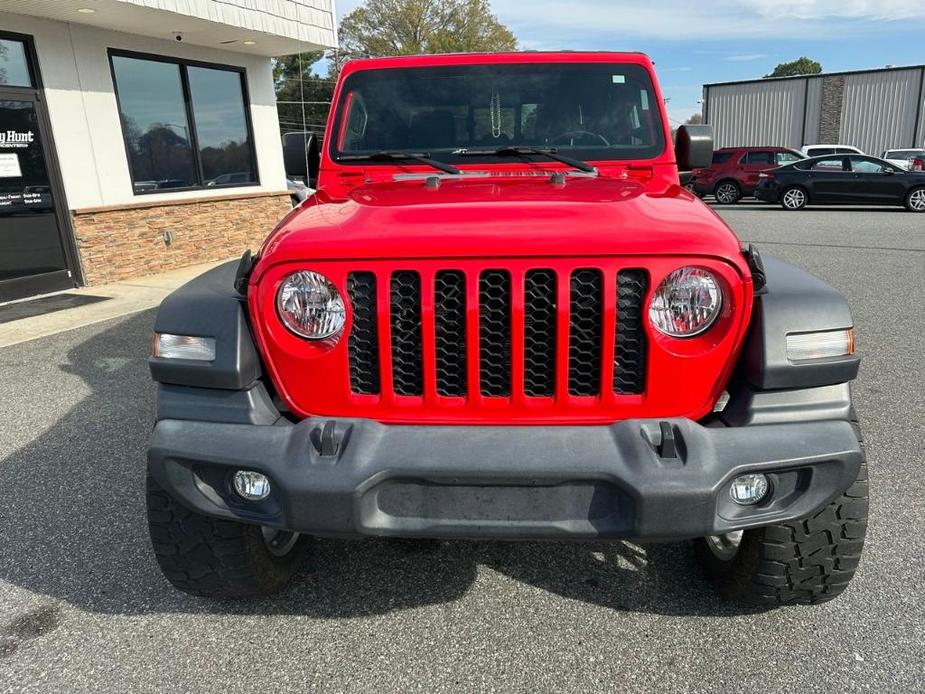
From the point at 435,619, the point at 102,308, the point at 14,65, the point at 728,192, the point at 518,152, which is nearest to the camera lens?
the point at 435,619

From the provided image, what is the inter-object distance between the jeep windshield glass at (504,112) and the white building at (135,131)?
5.78m

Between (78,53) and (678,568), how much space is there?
892 cm

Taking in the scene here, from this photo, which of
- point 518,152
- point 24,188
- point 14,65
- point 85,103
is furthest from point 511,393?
point 85,103

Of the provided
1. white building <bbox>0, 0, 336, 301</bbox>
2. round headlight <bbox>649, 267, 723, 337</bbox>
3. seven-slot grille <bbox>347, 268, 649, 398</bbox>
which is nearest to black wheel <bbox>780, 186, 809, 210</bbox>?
white building <bbox>0, 0, 336, 301</bbox>

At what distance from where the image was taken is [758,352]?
6.59ft

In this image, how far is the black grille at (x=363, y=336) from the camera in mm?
2074

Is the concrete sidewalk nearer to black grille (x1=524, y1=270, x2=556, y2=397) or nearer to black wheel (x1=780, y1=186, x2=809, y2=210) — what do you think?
black grille (x1=524, y1=270, x2=556, y2=397)

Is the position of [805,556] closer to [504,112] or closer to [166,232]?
[504,112]

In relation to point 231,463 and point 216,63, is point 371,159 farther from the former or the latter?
point 216,63

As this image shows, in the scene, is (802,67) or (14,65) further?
(802,67)

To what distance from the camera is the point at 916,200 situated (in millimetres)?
16922

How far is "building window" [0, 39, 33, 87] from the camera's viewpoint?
777cm

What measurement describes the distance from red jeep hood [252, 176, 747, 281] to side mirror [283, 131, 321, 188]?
1467mm

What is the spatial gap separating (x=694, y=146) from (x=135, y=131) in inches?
319
